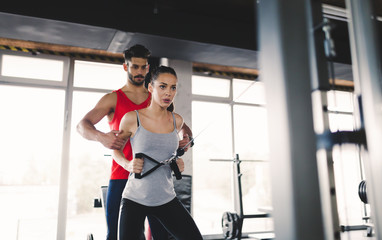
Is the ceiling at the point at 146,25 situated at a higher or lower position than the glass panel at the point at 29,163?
higher

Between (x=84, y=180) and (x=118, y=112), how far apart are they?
3214 mm

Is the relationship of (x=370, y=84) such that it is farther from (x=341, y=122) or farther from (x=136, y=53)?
(x=136, y=53)

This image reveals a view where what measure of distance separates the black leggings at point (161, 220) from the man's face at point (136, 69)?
1.05 metres

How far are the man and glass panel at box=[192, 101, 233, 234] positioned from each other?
10.6ft

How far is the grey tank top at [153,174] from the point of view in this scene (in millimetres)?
1601

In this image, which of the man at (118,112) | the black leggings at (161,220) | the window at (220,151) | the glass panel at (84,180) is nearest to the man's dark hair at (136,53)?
the man at (118,112)

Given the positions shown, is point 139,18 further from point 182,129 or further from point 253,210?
point 253,210

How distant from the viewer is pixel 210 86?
630 cm

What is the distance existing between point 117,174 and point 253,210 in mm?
4816

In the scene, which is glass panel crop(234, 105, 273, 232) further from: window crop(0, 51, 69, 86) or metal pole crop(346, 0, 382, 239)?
metal pole crop(346, 0, 382, 239)

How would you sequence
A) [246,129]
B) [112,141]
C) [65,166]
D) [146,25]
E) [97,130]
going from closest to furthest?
[112,141] → [97,130] → [146,25] → [65,166] → [246,129]

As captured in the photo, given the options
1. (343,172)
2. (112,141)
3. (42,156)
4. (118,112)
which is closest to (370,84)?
(343,172)

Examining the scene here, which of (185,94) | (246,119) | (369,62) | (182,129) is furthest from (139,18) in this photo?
(369,62)

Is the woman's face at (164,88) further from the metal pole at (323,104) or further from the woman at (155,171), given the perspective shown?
the metal pole at (323,104)
